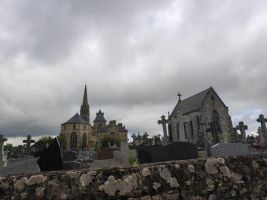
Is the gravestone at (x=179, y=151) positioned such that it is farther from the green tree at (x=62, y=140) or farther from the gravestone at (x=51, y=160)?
the green tree at (x=62, y=140)

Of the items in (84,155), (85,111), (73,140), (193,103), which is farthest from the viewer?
(85,111)

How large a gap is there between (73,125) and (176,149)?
57.9 meters

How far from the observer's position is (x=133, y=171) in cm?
179

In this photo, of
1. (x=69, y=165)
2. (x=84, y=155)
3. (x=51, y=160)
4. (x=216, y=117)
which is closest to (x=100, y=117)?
(x=84, y=155)

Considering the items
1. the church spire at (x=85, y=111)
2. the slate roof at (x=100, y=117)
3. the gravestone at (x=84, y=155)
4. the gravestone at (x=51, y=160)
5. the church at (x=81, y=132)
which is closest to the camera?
the gravestone at (x=51, y=160)

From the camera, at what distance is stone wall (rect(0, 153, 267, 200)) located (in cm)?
156

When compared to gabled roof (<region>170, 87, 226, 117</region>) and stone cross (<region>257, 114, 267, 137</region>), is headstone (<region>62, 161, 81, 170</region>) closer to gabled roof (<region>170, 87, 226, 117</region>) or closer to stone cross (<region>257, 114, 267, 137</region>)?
stone cross (<region>257, 114, 267, 137</region>)

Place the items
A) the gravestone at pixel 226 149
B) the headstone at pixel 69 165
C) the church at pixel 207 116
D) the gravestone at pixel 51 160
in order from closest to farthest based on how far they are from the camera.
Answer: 1. the gravestone at pixel 51 160
2. the gravestone at pixel 226 149
3. the headstone at pixel 69 165
4. the church at pixel 207 116

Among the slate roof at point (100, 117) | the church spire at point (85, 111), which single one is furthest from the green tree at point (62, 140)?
the church spire at point (85, 111)

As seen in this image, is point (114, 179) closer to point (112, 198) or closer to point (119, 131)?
point (112, 198)

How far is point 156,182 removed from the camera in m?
1.78

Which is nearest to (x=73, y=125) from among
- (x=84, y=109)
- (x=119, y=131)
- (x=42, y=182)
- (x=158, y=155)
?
(x=119, y=131)

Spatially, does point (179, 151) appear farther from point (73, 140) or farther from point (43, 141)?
point (73, 140)

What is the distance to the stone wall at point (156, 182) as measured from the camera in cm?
156
